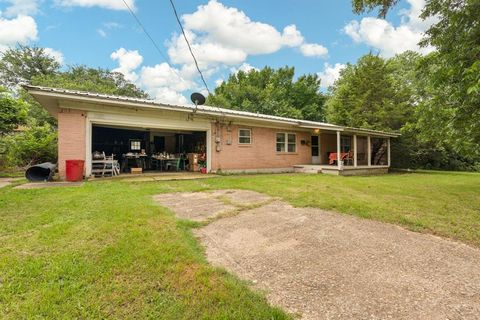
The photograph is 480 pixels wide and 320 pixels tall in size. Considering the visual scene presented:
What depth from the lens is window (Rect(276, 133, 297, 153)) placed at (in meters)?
13.8

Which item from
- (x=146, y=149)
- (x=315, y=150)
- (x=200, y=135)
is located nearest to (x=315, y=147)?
(x=315, y=150)

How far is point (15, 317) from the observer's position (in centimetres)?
179

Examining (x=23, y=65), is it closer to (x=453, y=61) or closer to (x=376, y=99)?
(x=376, y=99)

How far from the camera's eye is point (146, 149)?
14406 millimetres

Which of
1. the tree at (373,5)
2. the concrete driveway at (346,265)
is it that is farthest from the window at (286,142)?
the concrete driveway at (346,265)

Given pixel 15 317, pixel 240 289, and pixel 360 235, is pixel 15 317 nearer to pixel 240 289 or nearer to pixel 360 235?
pixel 240 289

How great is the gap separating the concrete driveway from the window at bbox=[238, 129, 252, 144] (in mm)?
7880

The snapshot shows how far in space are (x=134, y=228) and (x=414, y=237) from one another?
4.04 m

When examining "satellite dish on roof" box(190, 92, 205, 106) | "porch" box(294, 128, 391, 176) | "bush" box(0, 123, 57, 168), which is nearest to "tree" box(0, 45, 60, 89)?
"bush" box(0, 123, 57, 168)

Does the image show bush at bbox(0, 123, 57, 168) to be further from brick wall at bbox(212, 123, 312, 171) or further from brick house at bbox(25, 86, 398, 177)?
brick wall at bbox(212, 123, 312, 171)

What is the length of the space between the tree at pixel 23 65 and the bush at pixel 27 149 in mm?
17285

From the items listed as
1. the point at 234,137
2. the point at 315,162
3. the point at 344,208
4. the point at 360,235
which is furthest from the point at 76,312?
the point at 315,162

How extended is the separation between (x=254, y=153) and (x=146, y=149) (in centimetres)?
642

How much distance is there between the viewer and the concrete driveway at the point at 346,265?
1.98 m
